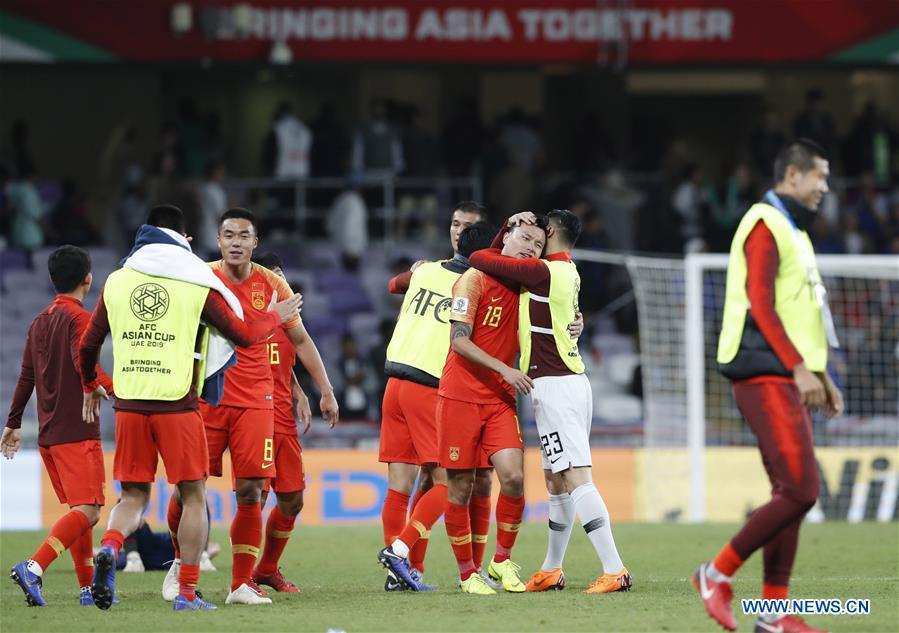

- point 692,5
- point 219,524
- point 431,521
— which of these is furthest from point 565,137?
point 431,521

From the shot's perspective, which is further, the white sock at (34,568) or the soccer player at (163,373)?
the white sock at (34,568)

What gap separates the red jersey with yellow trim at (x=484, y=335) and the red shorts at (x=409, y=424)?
21.9 inches

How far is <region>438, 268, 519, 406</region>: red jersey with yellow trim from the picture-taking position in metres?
9.70

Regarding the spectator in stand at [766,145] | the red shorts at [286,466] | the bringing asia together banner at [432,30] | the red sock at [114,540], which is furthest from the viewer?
the spectator in stand at [766,145]

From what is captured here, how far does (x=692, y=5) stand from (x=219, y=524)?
10.8 meters

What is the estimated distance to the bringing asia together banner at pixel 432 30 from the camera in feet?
72.1

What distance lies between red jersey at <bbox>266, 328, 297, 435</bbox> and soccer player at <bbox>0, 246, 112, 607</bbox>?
1.16m

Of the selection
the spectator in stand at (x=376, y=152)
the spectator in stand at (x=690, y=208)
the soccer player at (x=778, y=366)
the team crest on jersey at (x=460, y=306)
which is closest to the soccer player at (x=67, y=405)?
the team crest on jersey at (x=460, y=306)

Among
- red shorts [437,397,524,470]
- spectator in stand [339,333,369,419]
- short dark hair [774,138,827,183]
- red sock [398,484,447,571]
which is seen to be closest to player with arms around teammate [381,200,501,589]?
red sock [398,484,447,571]

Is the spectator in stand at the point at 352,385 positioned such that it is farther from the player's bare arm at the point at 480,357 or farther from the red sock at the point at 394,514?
the player's bare arm at the point at 480,357

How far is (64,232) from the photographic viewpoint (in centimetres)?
2188

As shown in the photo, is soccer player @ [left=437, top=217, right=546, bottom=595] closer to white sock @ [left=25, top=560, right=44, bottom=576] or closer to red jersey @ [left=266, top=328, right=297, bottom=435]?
red jersey @ [left=266, top=328, right=297, bottom=435]

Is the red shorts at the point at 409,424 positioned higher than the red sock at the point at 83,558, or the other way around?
the red shorts at the point at 409,424

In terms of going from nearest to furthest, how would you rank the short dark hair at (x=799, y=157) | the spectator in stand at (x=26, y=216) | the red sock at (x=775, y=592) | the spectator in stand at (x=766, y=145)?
the red sock at (x=775, y=592) → the short dark hair at (x=799, y=157) → the spectator in stand at (x=26, y=216) → the spectator in stand at (x=766, y=145)
